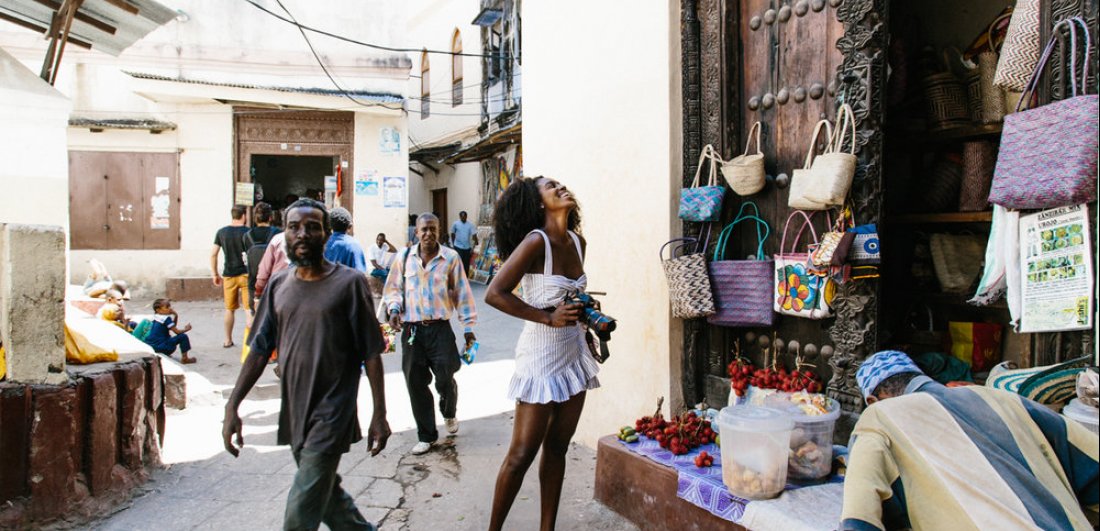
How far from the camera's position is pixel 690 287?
12.9ft

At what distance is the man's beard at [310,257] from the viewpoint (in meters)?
2.95

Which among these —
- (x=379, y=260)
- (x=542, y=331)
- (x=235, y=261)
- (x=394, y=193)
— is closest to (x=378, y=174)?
(x=394, y=193)

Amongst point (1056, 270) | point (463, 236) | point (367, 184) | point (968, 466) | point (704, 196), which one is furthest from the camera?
point (463, 236)

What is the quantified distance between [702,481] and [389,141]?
12.8 m

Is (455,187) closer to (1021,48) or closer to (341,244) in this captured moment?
(341,244)

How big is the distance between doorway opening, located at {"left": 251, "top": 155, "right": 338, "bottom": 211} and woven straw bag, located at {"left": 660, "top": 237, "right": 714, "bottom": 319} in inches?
728

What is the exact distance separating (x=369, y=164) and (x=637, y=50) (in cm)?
1097

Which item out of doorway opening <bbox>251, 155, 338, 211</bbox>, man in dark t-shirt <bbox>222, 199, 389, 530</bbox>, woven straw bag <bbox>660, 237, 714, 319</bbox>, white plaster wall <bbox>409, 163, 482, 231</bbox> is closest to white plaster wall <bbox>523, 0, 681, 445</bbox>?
woven straw bag <bbox>660, 237, 714, 319</bbox>

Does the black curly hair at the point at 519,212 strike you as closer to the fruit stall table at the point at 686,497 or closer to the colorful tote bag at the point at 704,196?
the colorful tote bag at the point at 704,196

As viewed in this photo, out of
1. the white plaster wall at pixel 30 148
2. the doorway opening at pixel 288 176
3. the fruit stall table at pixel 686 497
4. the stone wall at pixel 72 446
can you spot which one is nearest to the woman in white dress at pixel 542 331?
the fruit stall table at pixel 686 497

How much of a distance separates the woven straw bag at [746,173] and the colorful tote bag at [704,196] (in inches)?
4.8

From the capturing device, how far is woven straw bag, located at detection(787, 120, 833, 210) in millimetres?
3381

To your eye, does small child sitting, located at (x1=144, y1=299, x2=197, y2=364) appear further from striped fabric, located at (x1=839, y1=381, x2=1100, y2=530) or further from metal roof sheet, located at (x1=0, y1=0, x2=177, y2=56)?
striped fabric, located at (x1=839, y1=381, x2=1100, y2=530)

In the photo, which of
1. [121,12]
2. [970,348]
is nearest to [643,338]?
[970,348]
